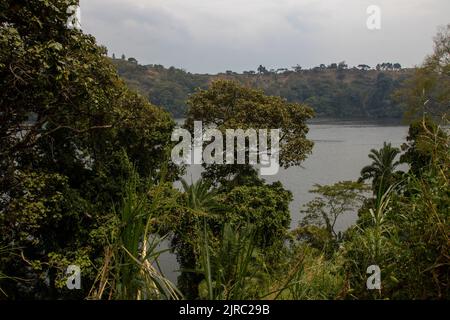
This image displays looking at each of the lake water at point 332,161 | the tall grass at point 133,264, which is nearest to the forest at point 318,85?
the lake water at point 332,161

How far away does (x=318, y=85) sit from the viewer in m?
119

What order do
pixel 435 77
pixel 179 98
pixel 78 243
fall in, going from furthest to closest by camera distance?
pixel 179 98
pixel 435 77
pixel 78 243

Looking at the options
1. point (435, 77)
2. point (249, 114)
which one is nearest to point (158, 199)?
point (249, 114)

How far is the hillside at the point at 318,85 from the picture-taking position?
99.4 metres

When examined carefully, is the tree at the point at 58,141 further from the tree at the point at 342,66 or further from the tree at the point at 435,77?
the tree at the point at 342,66

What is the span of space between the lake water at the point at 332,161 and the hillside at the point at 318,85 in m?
11.3

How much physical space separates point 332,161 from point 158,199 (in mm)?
59563

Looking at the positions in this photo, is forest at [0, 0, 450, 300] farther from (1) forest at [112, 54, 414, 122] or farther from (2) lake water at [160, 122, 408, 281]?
(1) forest at [112, 54, 414, 122]

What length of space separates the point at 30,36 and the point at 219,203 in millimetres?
8265

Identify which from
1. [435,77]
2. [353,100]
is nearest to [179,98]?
[353,100]

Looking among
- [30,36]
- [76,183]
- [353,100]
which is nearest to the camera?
[30,36]

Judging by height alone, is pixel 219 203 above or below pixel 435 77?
below
